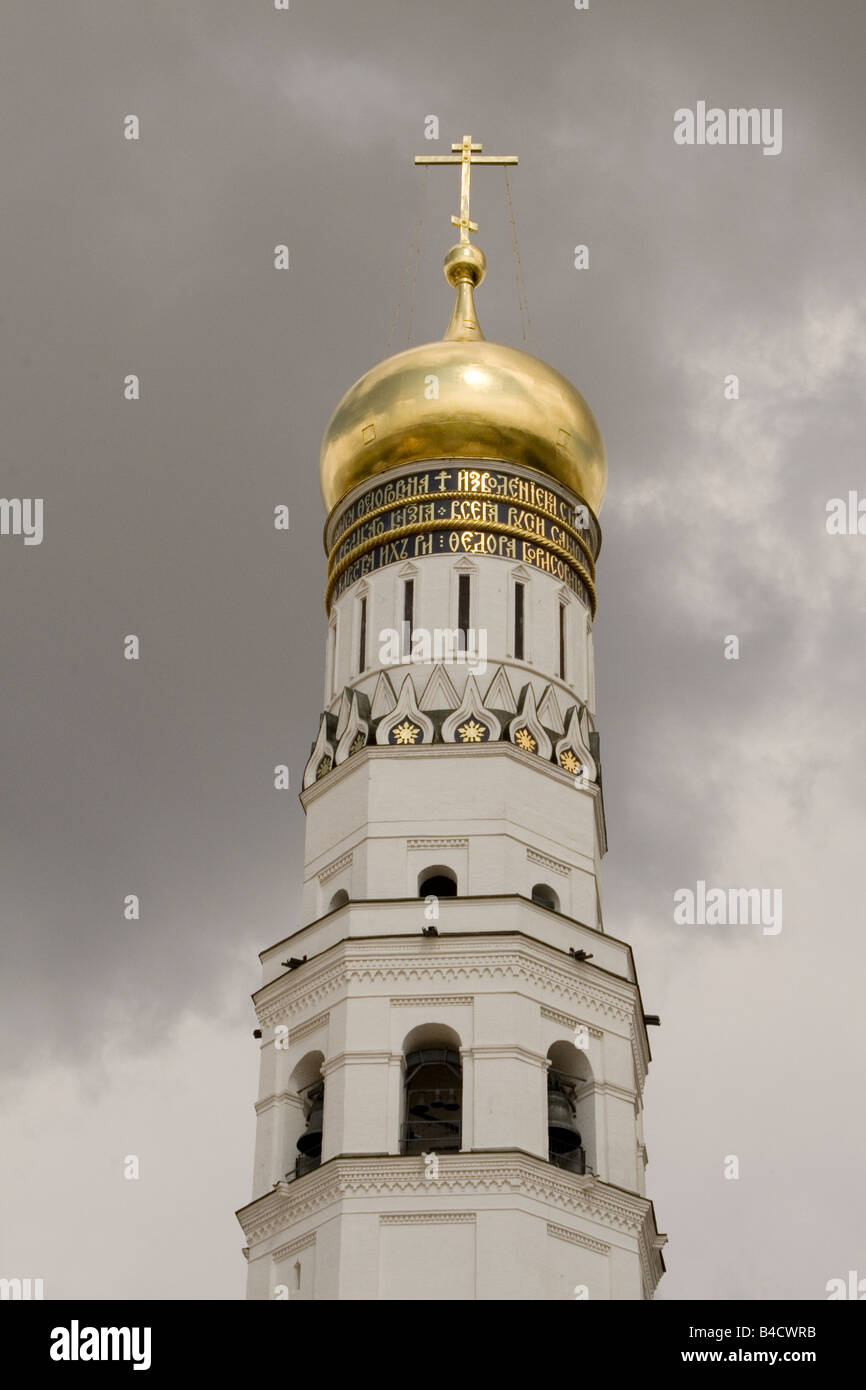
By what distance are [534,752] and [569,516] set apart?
3.32m

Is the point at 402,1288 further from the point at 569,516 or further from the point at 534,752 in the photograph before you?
the point at 569,516

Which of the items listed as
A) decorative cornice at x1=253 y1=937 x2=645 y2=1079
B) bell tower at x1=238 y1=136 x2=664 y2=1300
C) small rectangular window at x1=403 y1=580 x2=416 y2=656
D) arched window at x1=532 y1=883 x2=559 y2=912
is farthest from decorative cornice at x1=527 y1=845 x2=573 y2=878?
small rectangular window at x1=403 y1=580 x2=416 y2=656

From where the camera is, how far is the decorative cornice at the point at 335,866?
28.5 meters

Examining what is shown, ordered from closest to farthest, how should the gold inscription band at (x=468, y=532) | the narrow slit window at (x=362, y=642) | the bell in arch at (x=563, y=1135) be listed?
1. the bell in arch at (x=563, y=1135)
2. the narrow slit window at (x=362, y=642)
3. the gold inscription band at (x=468, y=532)

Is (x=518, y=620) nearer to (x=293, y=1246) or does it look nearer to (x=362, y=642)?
(x=362, y=642)

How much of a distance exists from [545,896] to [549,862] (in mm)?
355

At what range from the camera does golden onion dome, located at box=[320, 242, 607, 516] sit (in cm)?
3070

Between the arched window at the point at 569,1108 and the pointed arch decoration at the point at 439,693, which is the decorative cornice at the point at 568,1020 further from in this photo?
the pointed arch decoration at the point at 439,693

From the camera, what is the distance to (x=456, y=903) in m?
27.5

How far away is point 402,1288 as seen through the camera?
Answer: 25125 mm

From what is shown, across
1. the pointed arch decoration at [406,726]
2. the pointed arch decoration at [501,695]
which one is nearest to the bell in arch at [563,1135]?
the pointed arch decoration at [406,726]

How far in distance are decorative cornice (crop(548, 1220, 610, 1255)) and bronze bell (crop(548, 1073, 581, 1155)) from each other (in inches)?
41.8

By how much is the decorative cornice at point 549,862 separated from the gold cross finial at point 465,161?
28.8 ft
